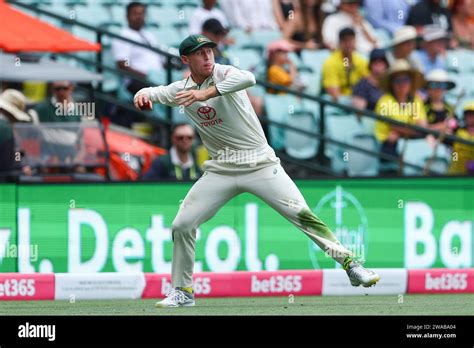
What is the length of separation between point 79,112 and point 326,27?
12.6 ft

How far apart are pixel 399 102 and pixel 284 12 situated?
7.14 feet

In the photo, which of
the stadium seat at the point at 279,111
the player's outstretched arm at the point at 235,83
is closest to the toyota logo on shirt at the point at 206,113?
the player's outstretched arm at the point at 235,83

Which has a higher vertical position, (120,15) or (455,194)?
(120,15)

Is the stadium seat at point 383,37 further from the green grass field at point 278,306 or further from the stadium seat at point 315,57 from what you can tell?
the green grass field at point 278,306

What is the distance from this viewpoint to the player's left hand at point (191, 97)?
391 inches

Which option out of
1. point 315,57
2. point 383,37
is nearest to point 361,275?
point 315,57

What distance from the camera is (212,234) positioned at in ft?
43.7

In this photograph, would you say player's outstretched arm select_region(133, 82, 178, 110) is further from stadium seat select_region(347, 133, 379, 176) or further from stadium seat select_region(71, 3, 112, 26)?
stadium seat select_region(71, 3, 112, 26)

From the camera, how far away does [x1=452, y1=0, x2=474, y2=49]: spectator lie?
711 inches

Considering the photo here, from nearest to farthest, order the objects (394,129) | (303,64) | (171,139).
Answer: (171,139)
(394,129)
(303,64)

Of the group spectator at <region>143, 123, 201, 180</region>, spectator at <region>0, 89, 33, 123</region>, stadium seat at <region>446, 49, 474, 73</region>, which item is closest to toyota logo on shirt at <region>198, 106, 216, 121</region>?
spectator at <region>143, 123, 201, 180</region>

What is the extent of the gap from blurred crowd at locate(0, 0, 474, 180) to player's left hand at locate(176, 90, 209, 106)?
13.3ft
